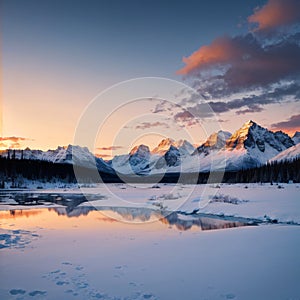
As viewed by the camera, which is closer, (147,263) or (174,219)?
(147,263)

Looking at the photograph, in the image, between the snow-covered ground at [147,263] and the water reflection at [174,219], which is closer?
the snow-covered ground at [147,263]

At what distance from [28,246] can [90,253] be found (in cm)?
297

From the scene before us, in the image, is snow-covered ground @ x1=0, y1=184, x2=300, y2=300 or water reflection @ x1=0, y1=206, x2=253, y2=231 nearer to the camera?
snow-covered ground @ x1=0, y1=184, x2=300, y2=300

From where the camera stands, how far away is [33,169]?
98.1 metres

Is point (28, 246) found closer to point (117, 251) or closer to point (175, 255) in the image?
point (117, 251)

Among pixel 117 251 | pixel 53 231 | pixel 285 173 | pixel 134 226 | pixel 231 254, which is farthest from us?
pixel 285 173

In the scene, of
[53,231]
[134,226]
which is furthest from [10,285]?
[134,226]

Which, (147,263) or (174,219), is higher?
(147,263)

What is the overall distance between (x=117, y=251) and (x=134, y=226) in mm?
6971

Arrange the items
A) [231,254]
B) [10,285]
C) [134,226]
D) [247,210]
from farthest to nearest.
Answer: [247,210] < [134,226] < [231,254] < [10,285]

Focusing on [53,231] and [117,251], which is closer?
[117,251]

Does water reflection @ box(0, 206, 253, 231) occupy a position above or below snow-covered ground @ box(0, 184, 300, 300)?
below

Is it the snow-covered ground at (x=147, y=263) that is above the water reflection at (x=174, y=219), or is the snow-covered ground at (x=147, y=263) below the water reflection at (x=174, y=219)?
above

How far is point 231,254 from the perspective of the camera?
1100cm
